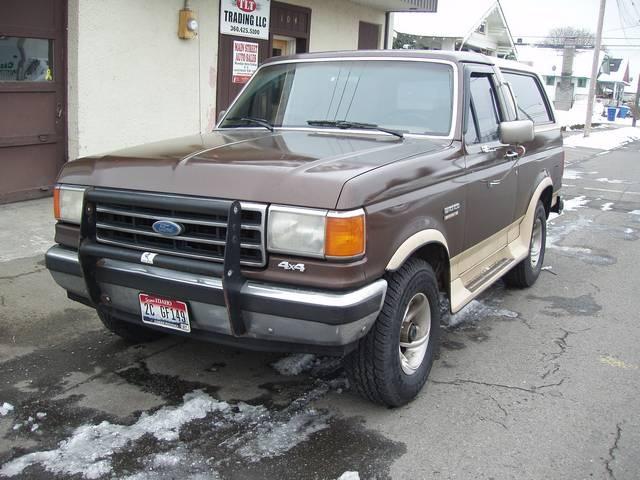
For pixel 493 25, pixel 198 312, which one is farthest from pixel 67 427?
pixel 493 25

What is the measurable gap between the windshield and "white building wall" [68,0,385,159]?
3.86 meters

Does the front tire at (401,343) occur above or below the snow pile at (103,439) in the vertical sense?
above

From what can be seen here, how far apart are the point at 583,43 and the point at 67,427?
93.4 meters

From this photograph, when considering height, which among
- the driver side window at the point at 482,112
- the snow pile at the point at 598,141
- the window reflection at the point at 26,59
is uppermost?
the window reflection at the point at 26,59

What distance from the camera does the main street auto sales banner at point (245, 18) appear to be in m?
10.1

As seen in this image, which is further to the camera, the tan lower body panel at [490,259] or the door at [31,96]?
the door at [31,96]

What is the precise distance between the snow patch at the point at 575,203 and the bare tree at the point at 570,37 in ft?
246

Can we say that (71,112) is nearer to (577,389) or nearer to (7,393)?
(7,393)

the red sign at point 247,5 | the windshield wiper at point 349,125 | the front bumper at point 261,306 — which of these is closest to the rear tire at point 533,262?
the windshield wiper at point 349,125

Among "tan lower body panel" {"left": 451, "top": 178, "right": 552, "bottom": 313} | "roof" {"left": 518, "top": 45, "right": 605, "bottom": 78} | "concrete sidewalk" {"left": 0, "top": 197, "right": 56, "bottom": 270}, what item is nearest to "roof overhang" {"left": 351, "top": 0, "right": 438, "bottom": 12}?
"concrete sidewalk" {"left": 0, "top": 197, "right": 56, "bottom": 270}

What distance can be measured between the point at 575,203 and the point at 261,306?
363 inches

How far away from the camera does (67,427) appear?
11.3ft

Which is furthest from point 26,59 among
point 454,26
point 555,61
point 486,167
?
point 555,61

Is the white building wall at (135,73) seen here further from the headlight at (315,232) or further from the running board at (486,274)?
the headlight at (315,232)
